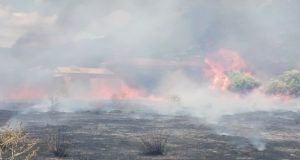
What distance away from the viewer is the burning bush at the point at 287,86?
161 metres

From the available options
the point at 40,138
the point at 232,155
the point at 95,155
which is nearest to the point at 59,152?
the point at 95,155

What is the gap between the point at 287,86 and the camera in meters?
165

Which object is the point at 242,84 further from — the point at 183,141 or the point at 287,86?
the point at 183,141

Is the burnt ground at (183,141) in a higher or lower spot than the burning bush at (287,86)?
lower

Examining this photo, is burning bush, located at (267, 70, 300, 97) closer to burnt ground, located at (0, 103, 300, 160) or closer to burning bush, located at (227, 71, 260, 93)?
burning bush, located at (227, 71, 260, 93)

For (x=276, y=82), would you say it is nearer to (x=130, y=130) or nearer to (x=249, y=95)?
(x=249, y=95)

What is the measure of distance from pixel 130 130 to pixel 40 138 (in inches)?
506

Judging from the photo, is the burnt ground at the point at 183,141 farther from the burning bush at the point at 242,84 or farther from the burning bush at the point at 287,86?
the burning bush at the point at 242,84

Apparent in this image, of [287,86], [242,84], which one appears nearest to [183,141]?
[287,86]

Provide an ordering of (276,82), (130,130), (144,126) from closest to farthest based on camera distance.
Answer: (130,130) < (144,126) < (276,82)

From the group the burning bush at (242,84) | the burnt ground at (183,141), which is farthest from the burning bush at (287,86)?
the burnt ground at (183,141)

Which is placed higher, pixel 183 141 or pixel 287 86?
pixel 287 86

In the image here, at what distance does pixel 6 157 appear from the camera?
3362cm

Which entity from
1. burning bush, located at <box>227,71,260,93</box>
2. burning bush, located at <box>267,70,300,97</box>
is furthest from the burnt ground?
burning bush, located at <box>227,71,260,93</box>
